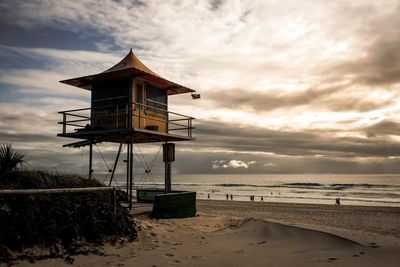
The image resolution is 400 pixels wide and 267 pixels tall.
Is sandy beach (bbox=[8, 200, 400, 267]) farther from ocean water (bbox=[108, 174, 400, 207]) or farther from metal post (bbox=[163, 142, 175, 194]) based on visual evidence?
ocean water (bbox=[108, 174, 400, 207])

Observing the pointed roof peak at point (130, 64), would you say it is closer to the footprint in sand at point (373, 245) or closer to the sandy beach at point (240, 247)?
the sandy beach at point (240, 247)

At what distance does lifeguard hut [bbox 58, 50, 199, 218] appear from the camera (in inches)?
698

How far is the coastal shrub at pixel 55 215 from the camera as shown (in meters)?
9.01

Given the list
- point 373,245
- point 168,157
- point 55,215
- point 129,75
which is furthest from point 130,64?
point 373,245

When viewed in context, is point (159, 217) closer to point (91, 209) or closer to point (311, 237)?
point (91, 209)

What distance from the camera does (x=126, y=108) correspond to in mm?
17219

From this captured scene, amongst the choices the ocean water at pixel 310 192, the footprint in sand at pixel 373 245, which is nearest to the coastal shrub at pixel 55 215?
the footprint in sand at pixel 373 245

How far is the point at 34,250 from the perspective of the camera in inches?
355

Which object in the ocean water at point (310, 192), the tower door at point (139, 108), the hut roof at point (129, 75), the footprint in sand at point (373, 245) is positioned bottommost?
the ocean water at point (310, 192)

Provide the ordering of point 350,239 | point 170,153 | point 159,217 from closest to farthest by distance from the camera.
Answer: point 350,239 → point 159,217 → point 170,153

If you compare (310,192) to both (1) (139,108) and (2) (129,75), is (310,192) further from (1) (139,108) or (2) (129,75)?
(2) (129,75)

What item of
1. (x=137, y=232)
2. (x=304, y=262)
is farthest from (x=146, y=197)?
(x=304, y=262)

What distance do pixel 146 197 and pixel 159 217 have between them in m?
6.30

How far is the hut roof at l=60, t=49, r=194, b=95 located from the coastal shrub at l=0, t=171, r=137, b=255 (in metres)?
7.01
